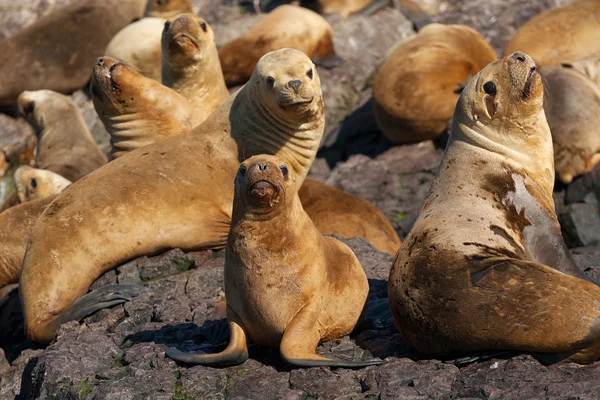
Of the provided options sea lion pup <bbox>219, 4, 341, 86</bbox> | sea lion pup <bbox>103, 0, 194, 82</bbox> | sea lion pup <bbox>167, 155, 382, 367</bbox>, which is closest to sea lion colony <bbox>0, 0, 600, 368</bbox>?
sea lion pup <bbox>167, 155, 382, 367</bbox>

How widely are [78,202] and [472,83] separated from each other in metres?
3.07

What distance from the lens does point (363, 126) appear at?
14289 mm

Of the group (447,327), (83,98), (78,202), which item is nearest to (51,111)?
(83,98)

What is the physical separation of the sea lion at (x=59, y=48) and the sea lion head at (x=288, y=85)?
8954 millimetres

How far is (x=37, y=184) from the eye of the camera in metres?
11.0

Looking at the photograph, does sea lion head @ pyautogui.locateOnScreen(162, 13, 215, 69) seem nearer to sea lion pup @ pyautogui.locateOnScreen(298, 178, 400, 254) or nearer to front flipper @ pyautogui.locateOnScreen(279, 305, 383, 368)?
sea lion pup @ pyautogui.locateOnScreen(298, 178, 400, 254)

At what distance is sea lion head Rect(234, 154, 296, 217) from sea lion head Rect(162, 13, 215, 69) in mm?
4675

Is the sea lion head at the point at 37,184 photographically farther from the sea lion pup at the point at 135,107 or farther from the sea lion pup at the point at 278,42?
the sea lion pup at the point at 278,42

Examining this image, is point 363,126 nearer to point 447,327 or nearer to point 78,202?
point 78,202

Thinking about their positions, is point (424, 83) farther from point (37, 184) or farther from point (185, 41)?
point (37, 184)

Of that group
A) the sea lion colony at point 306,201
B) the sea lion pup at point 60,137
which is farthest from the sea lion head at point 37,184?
the sea lion pup at point 60,137

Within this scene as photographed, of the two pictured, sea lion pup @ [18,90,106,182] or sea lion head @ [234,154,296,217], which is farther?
sea lion pup @ [18,90,106,182]

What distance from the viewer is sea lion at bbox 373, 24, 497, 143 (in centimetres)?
1291

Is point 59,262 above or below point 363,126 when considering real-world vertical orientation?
above
